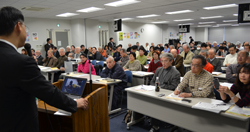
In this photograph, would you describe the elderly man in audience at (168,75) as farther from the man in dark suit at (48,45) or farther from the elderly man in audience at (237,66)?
the man in dark suit at (48,45)

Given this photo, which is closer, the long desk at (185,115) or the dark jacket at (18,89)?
the dark jacket at (18,89)

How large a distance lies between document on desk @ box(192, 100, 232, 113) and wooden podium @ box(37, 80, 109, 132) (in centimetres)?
119

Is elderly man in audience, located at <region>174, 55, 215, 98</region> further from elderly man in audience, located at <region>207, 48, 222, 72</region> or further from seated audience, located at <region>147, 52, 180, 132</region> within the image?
elderly man in audience, located at <region>207, 48, 222, 72</region>

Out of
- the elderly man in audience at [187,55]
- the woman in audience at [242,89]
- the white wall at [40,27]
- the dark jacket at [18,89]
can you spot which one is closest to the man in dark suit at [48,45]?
the white wall at [40,27]

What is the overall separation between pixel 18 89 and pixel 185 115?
2.15m

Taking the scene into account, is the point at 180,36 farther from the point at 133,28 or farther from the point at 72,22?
the point at 72,22

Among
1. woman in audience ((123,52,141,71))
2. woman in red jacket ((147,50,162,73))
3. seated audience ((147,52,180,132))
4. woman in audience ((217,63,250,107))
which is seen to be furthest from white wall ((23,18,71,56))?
woman in audience ((217,63,250,107))

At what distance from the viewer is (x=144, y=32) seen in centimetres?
1593

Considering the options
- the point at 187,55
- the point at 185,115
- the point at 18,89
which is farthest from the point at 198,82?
the point at 187,55

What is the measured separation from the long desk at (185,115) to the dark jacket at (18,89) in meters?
1.79

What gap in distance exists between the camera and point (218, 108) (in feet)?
6.84

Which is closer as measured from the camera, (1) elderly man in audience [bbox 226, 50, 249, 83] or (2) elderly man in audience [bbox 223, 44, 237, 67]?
(1) elderly man in audience [bbox 226, 50, 249, 83]

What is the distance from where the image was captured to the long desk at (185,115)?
209 centimetres

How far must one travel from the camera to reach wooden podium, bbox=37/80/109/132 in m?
1.99
